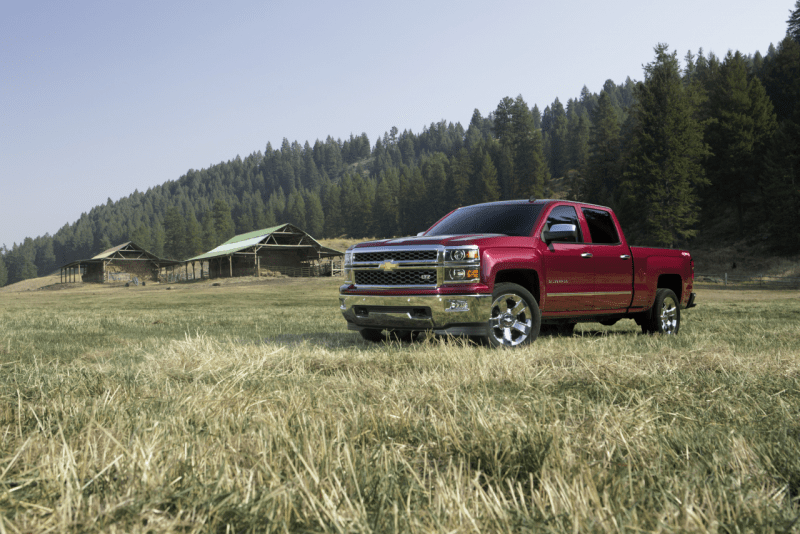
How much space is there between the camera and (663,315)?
30.7ft

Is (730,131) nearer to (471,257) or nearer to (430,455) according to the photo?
(471,257)

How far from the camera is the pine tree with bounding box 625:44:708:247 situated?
5216cm

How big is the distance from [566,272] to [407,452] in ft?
19.1

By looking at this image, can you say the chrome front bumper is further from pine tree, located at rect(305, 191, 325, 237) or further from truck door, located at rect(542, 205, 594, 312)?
pine tree, located at rect(305, 191, 325, 237)

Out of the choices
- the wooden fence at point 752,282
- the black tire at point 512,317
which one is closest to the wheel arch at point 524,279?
the black tire at point 512,317

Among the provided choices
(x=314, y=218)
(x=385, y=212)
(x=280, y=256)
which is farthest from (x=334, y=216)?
(x=280, y=256)

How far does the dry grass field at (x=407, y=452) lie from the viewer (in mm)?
1541

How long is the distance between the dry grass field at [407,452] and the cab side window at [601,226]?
14.0ft

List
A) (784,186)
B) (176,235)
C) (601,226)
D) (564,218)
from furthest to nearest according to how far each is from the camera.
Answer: (176,235)
(784,186)
(601,226)
(564,218)

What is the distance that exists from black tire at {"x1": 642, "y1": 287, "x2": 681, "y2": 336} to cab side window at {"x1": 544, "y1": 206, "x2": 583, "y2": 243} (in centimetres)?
212

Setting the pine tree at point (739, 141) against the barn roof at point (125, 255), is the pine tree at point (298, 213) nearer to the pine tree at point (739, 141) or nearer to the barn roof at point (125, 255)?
the barn roof at point (125, 255)

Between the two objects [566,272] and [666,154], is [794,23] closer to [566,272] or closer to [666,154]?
[666,154]

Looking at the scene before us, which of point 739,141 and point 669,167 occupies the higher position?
point 739,141

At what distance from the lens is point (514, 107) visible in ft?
449
